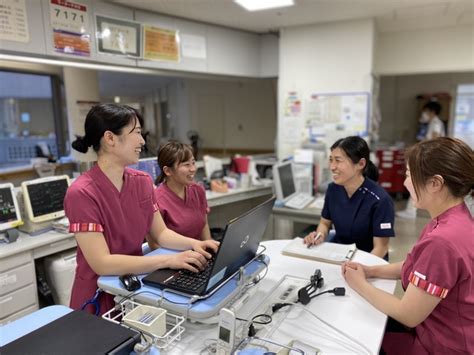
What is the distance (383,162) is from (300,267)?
198 inches

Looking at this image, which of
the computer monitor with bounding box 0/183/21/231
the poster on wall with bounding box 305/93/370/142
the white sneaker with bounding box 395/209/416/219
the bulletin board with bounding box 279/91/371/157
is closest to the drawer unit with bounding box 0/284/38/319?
the computer monitor with bounding box 0/183/21/231

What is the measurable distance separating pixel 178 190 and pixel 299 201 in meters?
1.40

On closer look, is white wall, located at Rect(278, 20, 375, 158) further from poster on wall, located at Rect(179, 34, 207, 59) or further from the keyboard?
the keyboard

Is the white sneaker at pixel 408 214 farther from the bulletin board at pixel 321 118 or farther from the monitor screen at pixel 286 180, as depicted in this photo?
the monitor screen at pixel 286 180

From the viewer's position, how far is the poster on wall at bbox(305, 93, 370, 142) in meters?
3.96

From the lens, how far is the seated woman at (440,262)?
A: 1.06m

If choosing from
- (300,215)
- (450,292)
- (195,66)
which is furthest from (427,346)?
(195,66)

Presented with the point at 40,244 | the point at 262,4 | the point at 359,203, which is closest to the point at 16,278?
the point at 40,244

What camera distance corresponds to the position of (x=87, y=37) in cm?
297

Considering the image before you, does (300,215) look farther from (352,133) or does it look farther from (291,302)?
(291,302)

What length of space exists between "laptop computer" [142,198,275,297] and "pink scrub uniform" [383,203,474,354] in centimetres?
53

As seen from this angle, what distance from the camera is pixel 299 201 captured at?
3.19 meters

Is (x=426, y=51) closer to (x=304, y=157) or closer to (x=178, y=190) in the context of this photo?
(x=304, y=157)

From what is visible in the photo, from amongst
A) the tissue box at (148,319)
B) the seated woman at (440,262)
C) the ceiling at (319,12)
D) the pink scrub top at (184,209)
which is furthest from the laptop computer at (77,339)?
the ceiling at (319,12)
